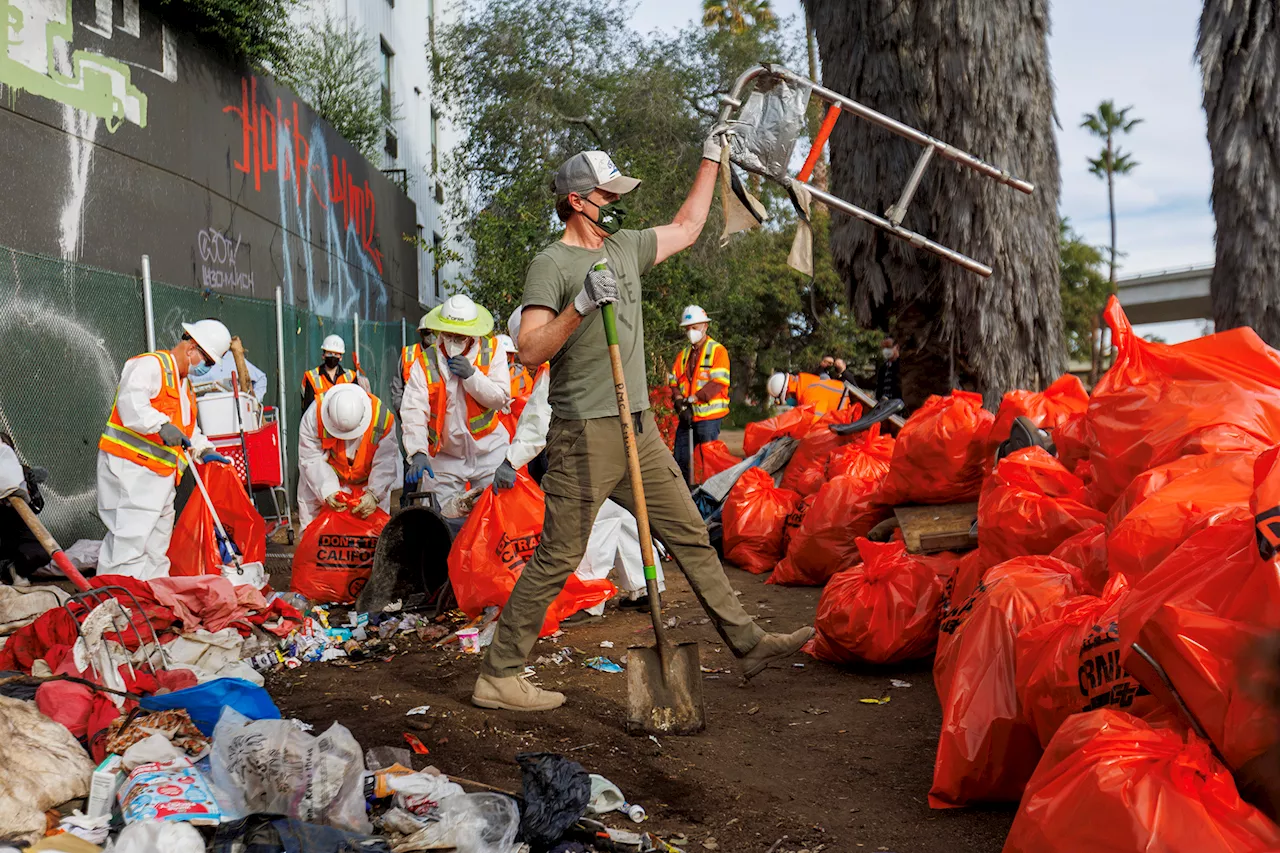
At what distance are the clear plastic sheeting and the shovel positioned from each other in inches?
52.0

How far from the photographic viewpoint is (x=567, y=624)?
17.8 ft

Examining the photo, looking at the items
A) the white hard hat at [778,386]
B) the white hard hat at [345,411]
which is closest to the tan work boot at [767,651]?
the white hard hat at [345,411]

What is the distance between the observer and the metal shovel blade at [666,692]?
144 inches

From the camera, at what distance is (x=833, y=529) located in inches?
240

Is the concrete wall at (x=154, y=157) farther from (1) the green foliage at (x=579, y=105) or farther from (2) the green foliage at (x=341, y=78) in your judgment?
(1) the green foliage at (x=579, y=105)

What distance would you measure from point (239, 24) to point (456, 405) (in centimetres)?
521

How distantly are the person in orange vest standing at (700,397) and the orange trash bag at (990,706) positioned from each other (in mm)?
6403

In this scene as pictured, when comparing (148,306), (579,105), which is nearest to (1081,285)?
(579,105)

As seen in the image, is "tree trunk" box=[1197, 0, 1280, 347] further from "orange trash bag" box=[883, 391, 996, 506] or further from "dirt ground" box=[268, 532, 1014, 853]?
"dirt ground" box=[268, 532, 1014, 853]

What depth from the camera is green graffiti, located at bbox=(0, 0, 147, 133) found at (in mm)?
6715

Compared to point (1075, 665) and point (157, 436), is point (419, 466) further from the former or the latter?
point (1075, 665)

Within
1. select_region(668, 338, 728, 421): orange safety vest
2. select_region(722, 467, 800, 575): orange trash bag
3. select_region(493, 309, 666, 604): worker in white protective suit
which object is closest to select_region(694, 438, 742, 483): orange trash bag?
select_region(668, 338, 728, 421): orange safety vest

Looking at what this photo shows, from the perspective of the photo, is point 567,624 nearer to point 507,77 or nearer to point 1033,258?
point 1033,258

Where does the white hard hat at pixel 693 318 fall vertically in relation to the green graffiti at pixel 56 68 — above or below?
below
